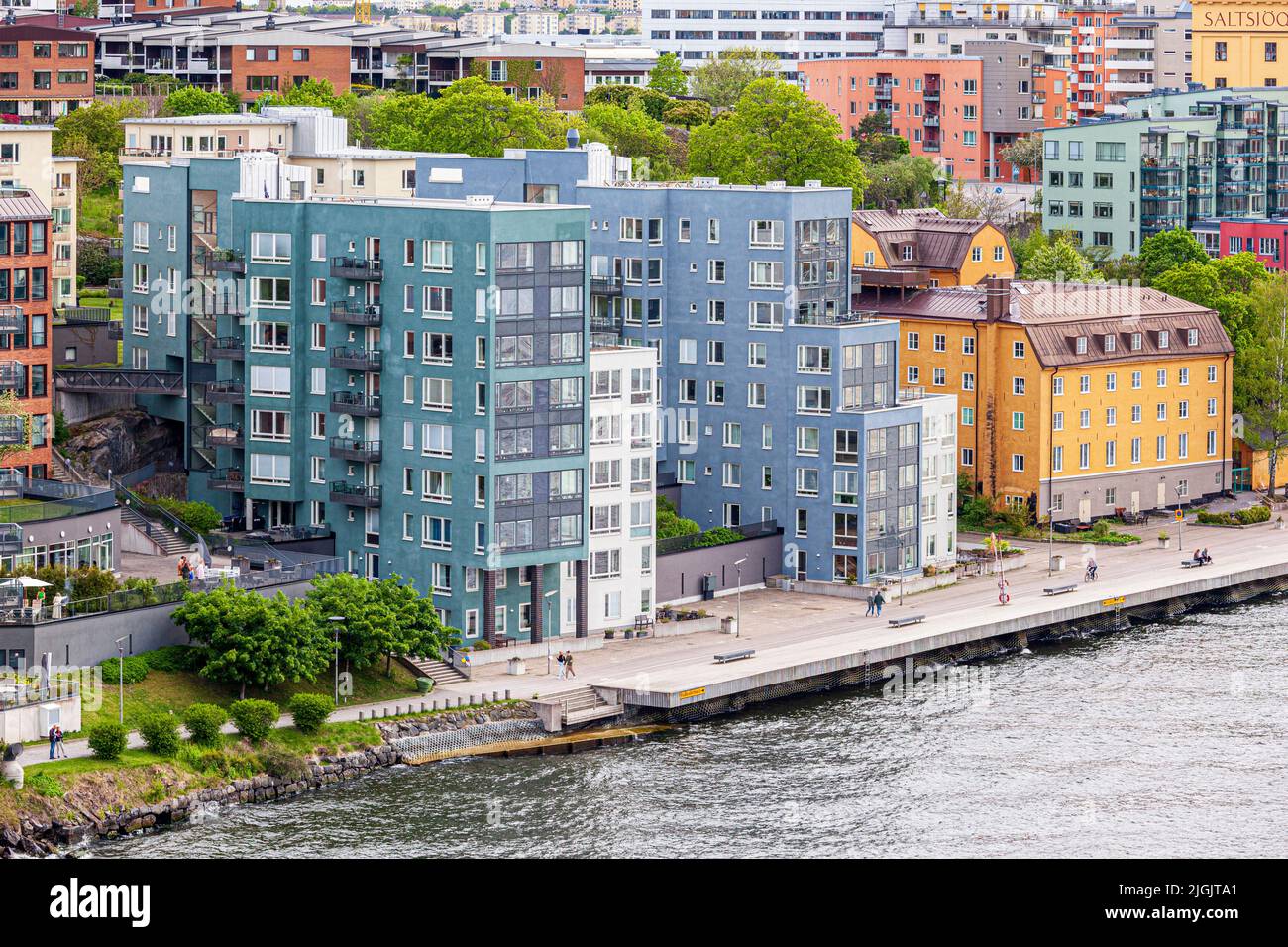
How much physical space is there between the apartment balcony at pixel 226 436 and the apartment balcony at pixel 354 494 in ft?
24.4

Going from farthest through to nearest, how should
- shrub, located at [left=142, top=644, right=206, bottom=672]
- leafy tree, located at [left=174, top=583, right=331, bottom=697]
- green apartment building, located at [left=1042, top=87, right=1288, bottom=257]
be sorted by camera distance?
green apartment building, located at [left=1042, top=87, right=1288, bottom=257] → shrub, located at [left=142, top=644, right=206, bottom=672] → leafy tree, located at [left=174, top=583, right=331, bottom=697]

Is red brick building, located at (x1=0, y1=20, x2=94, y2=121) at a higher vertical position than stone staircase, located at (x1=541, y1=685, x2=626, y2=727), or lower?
higher

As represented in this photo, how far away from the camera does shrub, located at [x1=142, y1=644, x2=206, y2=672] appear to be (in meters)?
70.9

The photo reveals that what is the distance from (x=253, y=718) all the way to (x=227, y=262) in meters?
29.4

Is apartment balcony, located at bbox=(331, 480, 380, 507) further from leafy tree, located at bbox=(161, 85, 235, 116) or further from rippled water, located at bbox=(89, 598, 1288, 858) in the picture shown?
leafy tree, located at bbox=(161, 85, 235, 116)

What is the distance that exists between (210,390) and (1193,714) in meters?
41.0

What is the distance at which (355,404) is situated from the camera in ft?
281

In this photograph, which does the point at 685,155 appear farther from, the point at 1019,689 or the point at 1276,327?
the point at 1019,689

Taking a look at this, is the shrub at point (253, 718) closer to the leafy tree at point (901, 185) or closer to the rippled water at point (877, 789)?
the rippled water at point (877, 789)

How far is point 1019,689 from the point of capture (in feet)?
272

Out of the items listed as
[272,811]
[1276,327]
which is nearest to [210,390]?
[272,811]

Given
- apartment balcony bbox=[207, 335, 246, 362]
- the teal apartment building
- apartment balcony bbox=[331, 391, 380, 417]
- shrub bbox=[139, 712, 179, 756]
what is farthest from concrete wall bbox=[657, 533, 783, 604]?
shrub bbox=[139, 712, 179, 756]

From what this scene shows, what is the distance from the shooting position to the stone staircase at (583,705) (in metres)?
74.7

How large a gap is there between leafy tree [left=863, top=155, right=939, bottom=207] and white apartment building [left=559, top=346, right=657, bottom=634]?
90551mm
